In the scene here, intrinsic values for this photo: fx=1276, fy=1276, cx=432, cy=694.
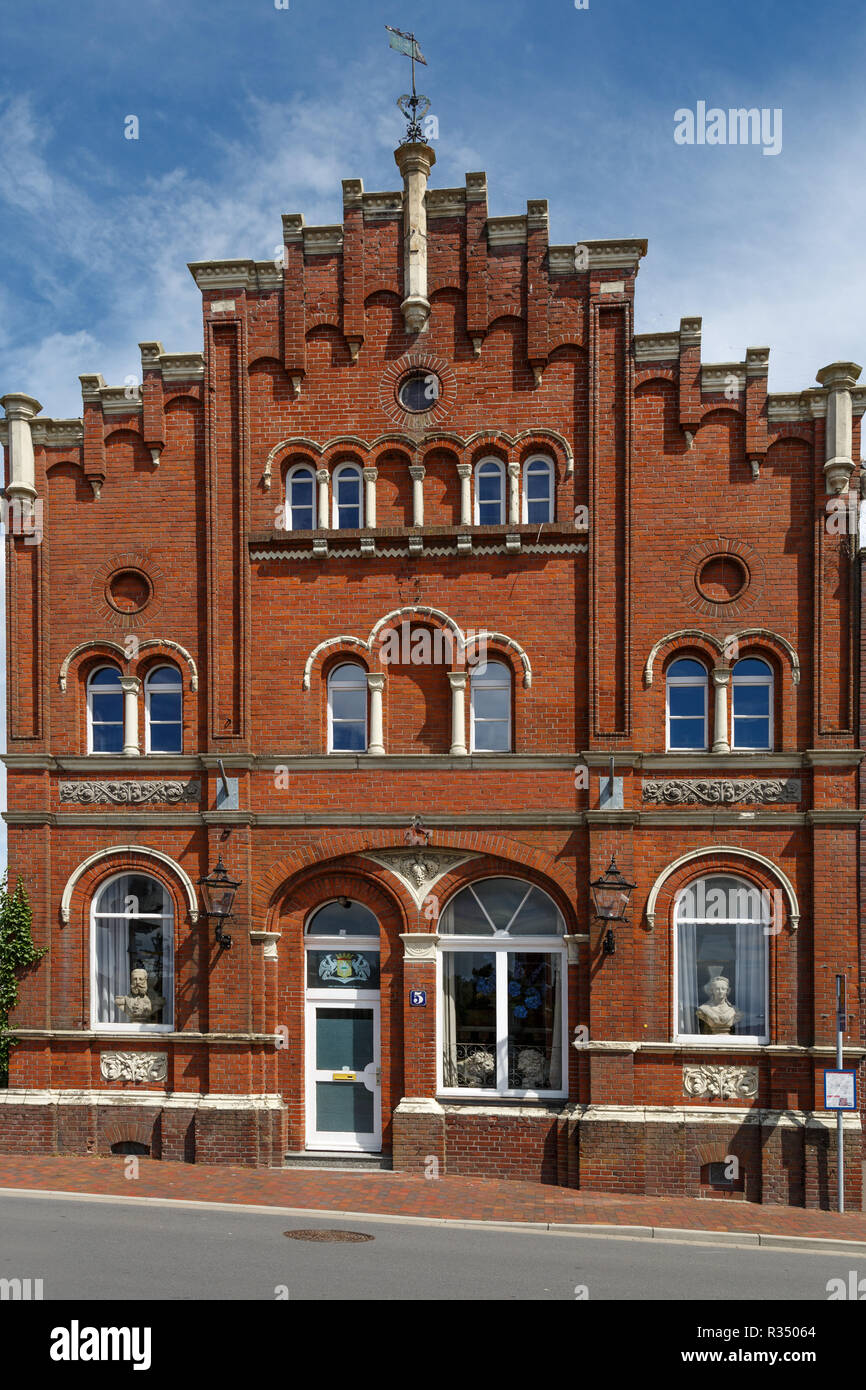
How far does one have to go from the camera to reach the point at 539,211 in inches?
710

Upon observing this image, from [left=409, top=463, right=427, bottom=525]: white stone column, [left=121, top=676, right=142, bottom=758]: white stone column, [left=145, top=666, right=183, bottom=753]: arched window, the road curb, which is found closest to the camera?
the road curb

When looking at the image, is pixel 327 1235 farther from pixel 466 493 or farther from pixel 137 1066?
pixel 466 493

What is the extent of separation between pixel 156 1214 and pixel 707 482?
38.7 ft

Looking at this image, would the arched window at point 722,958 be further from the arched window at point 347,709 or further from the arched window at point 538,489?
the arched window at point 538,489

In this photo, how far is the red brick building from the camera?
17250 millimetres

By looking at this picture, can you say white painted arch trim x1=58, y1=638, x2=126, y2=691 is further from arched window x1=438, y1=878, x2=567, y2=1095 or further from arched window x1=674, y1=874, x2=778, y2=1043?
arched window x1=674, y1=874, x2=778, y2=1043

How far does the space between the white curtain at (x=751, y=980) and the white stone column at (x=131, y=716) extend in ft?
29.2

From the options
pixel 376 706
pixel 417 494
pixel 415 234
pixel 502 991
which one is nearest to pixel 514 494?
pixel 417 494

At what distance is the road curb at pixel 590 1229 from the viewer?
14273 mm

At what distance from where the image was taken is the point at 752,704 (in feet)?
58.2

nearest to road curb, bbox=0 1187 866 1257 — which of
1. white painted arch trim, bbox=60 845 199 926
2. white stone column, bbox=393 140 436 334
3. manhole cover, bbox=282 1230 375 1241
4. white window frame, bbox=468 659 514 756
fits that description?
manhole cover, bbox=282 1230 375 1241

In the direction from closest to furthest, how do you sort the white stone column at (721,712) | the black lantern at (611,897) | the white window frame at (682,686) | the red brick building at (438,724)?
the black lantern at (611,897) < the red brick building at (438,724) < the white stone column at (721,712) < the white window frame at (682,686)

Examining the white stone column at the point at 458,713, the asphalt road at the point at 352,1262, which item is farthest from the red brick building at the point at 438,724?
the asphalt road at the point at 352,1262

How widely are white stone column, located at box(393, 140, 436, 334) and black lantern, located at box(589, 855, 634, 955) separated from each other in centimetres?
817
